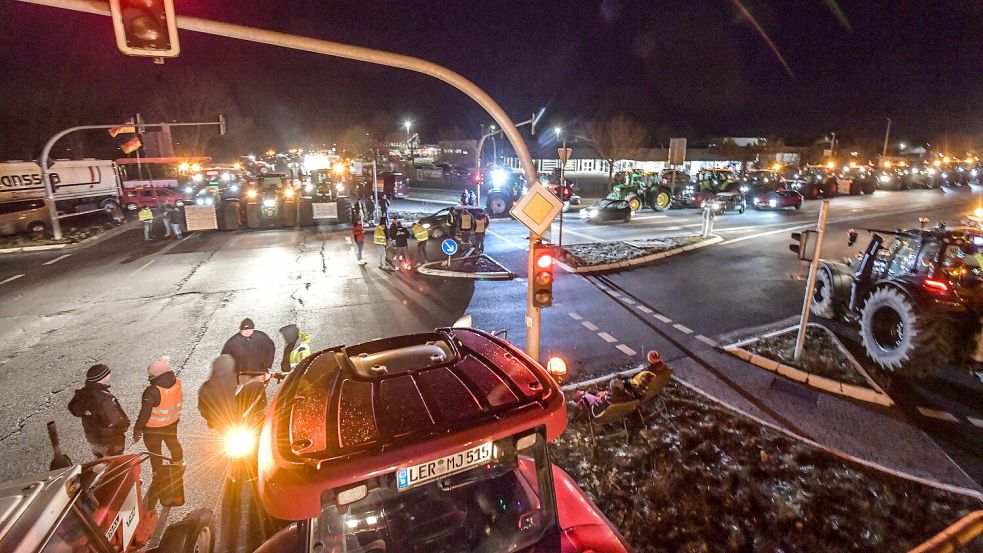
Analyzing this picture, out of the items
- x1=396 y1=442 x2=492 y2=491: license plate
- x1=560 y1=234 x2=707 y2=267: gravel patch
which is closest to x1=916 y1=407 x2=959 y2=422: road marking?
x1=396 y1=442 x2=492 y2=491: license plate

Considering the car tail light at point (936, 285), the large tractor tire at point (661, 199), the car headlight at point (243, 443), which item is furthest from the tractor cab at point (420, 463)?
the large tractor tire at point (661, 199)

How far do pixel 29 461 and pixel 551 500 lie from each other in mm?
6993

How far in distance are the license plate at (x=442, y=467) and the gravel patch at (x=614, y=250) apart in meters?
13.1

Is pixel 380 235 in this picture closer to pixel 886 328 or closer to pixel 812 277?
pixel 812 277

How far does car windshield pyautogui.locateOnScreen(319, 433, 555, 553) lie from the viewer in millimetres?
2432

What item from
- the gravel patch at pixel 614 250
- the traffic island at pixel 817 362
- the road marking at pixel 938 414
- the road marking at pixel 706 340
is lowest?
the road marking at pixel 938 414

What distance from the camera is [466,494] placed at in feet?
9.34

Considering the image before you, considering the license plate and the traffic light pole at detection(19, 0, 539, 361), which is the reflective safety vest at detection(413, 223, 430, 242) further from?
the license plate

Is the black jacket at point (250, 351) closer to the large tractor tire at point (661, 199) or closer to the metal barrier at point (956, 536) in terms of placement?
the metal barrier at point (956, 536)

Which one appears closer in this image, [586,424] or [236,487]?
[236,487]

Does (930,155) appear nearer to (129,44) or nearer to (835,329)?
(835,329)

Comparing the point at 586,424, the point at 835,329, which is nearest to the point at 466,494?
the point at 586,424

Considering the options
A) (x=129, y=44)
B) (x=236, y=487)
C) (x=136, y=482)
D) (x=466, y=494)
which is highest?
(x=129, y=44)

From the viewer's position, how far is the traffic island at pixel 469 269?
47.2 feet
